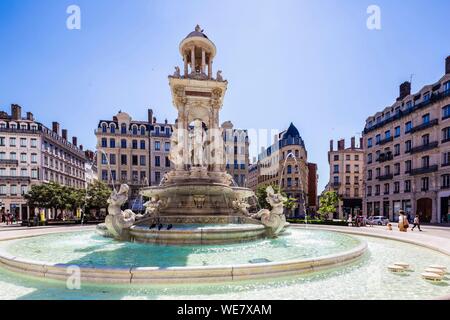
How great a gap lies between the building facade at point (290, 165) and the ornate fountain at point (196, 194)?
146 ft

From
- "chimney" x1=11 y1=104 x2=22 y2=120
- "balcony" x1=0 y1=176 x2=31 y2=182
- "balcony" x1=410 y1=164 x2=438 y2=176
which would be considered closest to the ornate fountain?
"balcony" x1=410 y1=164 x2=438 y2=176

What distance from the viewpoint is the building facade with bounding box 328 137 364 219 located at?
71.0 metres

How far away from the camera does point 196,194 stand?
15.6 meters

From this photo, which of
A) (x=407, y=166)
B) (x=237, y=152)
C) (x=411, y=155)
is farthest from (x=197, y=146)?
(x=237, y=152)

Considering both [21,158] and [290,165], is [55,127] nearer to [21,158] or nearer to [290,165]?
[21,158]

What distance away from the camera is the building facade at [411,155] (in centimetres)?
4122

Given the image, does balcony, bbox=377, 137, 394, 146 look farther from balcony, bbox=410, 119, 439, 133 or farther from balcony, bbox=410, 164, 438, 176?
balcony, bbox=410, 164, 438, 176

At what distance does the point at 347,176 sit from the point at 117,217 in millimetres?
72223

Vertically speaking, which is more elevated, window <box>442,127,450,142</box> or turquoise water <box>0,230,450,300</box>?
window <box>442,127,450,142</box>

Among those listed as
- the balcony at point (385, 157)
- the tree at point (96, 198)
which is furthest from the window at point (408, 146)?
the tree at point (96, 198)

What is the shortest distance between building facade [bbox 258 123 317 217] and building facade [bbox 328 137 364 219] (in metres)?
9.19

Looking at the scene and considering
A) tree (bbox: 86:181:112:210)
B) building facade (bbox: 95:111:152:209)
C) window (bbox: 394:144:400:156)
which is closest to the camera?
tree (bbox: 86:181:112:210)
